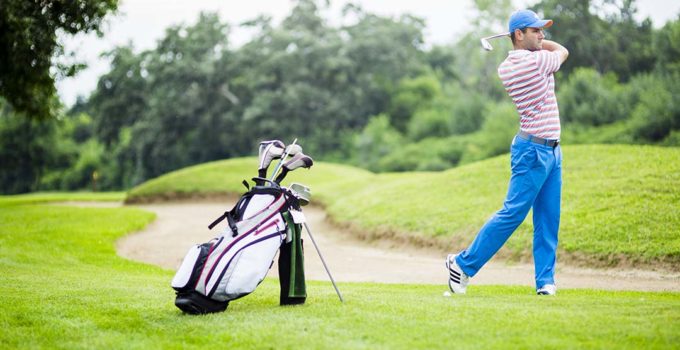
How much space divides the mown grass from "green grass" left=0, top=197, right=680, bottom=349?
371 centimetres

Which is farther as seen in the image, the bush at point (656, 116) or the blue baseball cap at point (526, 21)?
the bush at point (656, 116)

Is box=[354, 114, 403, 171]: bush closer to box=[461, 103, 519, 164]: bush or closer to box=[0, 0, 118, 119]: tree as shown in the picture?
box=[461, 103, 519, 164]: bush

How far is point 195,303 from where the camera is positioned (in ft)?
21.7

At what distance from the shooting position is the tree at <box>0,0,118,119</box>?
20047 mm

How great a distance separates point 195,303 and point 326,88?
4967cm

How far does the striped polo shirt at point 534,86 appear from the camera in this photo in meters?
7.38

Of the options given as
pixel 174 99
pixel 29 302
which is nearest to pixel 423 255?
pixel 29 302

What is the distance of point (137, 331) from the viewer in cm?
628

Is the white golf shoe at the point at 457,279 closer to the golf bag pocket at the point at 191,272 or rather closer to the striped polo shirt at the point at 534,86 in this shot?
the striped polo shirt at the point at 534,86

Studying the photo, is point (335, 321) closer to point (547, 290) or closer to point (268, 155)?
point (268, 155)

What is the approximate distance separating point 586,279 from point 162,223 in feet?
48.6

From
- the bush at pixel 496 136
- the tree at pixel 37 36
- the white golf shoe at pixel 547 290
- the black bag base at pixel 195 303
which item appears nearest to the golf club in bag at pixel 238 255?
the black bag base at pixel 195 303

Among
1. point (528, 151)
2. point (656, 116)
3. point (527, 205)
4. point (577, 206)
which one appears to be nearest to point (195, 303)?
point (527, 205)

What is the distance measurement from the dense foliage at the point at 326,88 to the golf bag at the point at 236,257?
120 feet
